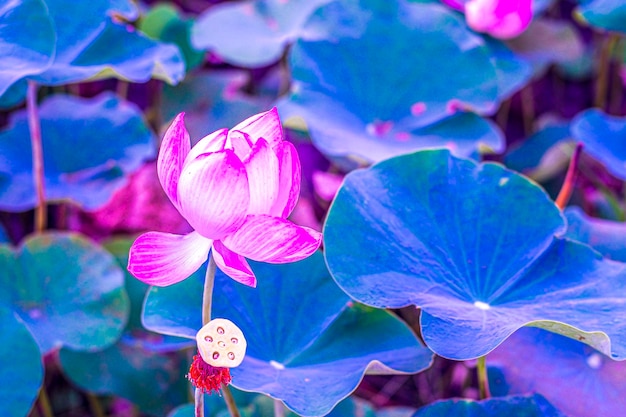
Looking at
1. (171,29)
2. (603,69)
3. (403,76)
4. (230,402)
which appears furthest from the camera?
(603,69)

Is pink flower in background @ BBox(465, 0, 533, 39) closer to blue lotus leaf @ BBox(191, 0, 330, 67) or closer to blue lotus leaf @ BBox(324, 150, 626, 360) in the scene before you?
blue lotus leaf @ BBox(191, 0, 330, 67)

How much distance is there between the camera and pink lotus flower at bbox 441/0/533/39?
1.17m

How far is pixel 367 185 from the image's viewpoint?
722mm

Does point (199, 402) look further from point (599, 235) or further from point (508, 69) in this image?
point (508, 69)

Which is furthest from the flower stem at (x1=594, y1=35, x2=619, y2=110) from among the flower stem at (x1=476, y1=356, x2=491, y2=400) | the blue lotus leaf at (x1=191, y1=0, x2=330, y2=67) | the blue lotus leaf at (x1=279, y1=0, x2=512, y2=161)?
the flower stem at (x1=476, y1=356, x2=491, y2=400)

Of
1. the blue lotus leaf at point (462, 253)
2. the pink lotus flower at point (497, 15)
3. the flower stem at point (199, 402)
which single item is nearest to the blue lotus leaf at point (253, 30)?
the pink lotus flower at point (497, 15)

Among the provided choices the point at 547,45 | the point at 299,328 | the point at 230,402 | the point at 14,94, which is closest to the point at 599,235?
the point at 299,328

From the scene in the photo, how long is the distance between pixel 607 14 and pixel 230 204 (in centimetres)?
92

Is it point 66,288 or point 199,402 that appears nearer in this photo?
point 199,402

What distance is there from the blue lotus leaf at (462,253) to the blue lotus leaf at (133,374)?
396 mm

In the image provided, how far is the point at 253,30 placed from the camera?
1.31 m

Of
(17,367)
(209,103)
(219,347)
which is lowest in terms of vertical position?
(209,103)

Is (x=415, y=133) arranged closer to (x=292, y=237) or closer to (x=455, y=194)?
(x=455, y=194)

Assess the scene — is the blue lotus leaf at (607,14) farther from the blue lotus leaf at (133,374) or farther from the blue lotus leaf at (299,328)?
the blue lotus leaf at (133,374)
